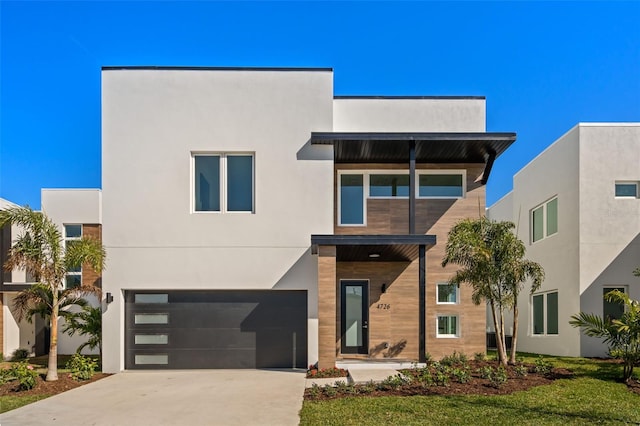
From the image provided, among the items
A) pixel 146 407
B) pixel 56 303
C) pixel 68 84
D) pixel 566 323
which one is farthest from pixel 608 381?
pixel 68 84

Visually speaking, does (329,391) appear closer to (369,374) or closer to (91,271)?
(369,374)

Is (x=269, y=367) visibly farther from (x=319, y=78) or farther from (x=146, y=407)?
(x=319, y=78)

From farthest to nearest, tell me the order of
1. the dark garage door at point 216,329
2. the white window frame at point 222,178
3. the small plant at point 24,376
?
1. the white window frame at point 222,178
2. the dark garage door at point 216,329
3. the small plant at point 24,376

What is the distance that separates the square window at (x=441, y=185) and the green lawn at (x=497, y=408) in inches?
237

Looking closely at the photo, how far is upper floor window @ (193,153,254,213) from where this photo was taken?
13.2 m

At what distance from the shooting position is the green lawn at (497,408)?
7.41 m

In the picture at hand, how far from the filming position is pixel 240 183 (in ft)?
43.6

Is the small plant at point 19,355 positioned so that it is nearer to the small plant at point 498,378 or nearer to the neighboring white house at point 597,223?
the small plant at point 498,378

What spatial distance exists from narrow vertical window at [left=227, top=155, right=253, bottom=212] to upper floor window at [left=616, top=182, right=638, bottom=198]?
35.0 ft

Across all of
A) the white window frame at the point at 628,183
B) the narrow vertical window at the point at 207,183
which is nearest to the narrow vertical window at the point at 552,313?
the white window frame at the point at 628,183

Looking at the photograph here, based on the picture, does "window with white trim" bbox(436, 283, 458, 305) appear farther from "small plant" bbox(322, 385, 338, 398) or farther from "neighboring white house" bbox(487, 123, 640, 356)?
"small plant" bbox(322, 385, 338, 398)

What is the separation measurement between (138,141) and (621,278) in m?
14.1

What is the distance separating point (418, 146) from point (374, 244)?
10.6 feet

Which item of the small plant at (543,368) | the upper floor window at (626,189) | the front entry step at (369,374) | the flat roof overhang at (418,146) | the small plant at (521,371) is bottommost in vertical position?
the front entry step at (369,374)
